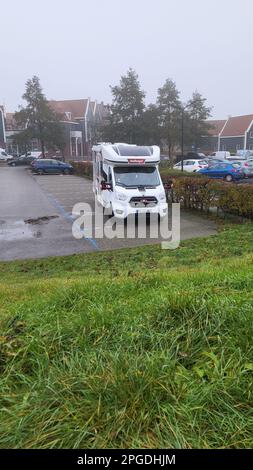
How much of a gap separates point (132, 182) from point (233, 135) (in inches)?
2688

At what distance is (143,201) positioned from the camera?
12.5 m

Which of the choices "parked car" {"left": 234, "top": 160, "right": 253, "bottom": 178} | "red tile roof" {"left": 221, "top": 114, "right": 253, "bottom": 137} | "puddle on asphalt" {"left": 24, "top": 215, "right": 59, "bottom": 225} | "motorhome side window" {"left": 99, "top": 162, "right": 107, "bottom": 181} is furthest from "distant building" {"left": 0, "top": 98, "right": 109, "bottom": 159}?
"puddle on asphalt" {"left": 24, "top": 215, "right": 59, "bottom": 225}

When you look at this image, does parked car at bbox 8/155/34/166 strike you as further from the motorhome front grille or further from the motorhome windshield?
the motorhome front grille

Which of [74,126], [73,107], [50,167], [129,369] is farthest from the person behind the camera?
[73,107]

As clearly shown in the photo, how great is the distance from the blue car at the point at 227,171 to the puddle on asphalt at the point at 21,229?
18.9 meters

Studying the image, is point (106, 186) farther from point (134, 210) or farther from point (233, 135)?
point (233, 135)

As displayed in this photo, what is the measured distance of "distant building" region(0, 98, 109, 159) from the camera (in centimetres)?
7400

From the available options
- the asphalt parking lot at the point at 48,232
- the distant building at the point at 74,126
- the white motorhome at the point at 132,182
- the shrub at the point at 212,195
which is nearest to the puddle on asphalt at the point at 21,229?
the asphalt parking lot at the point at 48,232

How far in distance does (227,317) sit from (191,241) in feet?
23.4

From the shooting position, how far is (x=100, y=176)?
15195 mm

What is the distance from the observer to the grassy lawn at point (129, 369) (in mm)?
2066

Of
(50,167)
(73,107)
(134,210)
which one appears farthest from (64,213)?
(73,107)

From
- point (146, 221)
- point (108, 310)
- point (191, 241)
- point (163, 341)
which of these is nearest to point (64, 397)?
point (163, 341)

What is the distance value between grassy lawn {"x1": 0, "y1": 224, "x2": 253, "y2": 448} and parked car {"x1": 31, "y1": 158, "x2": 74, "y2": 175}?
39722 mm
